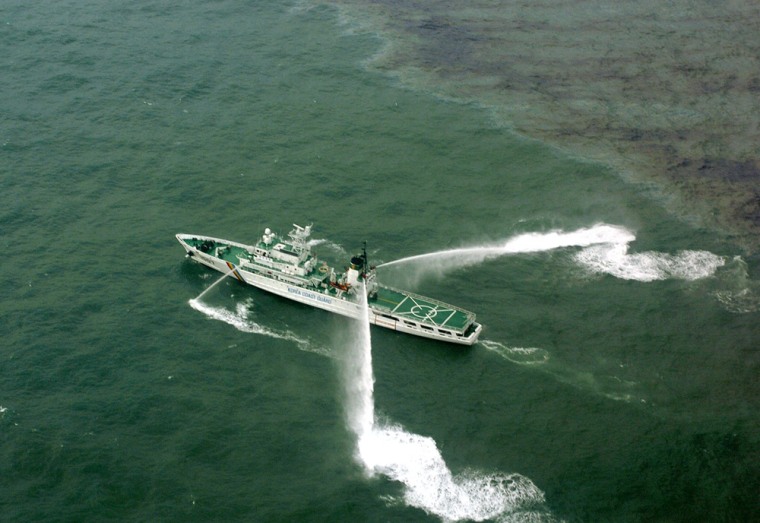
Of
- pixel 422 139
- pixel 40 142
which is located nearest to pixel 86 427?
pixel 40 142

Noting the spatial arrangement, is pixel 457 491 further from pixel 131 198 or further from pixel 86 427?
pixel 131 198

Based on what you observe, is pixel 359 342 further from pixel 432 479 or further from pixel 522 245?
pixel 522 245

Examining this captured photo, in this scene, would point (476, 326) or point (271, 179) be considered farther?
point (271, 179)

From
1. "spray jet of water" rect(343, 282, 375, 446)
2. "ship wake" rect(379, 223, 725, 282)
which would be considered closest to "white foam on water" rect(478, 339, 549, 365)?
"spray jet of water" rect(343, 282, 375, 446)

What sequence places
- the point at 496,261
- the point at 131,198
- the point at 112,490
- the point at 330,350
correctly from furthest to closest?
the point at 131,198 < the point at 496,261 < the point at 330,350 < the point at 112,490

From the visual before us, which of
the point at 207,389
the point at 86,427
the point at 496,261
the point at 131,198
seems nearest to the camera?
the point at 86,427

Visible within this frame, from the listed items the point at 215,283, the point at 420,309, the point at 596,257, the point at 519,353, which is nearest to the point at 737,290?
the point at 596,257

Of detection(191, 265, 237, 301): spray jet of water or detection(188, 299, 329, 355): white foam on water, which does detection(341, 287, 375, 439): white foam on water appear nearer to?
detection(188, 299, 329, 355): white foam on water
